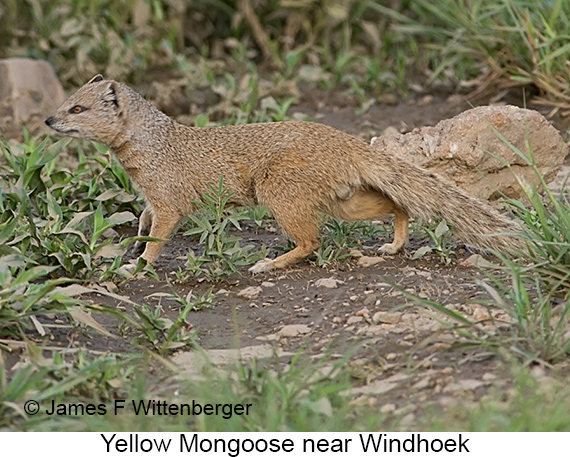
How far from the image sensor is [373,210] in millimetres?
4777

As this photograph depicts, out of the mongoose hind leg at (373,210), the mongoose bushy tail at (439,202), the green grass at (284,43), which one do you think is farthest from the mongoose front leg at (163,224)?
the green grass at (284,43)

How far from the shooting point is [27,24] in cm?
831

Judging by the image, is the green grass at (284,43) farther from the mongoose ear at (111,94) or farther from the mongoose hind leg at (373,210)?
the mongoose hind leg at (373,210)

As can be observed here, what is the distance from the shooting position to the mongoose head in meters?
4.82

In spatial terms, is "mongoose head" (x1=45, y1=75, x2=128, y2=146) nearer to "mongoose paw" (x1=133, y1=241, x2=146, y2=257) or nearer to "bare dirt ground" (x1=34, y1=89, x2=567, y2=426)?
"mongoose paw" (x1=133, y1=241, x2=146, y2=257)

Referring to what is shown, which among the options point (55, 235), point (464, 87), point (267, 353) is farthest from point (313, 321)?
point (464, 87)

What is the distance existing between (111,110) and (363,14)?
4296mm

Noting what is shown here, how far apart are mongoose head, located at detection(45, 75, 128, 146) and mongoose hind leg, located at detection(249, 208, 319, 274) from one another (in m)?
1.03

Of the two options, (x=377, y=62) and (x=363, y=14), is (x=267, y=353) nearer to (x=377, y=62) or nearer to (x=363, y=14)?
(x=377, y=62)

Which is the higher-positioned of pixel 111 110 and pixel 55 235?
pixel 111 110

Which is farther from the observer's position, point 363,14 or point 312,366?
point 363,14

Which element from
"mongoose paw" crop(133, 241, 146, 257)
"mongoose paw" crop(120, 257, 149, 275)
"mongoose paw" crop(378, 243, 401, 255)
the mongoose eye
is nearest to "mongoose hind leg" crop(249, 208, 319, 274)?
"mongoose paw" crop(378, 243, 401, 255)

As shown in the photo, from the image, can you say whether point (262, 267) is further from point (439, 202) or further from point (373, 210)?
point (439, 202)

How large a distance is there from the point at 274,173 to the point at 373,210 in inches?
22.7
